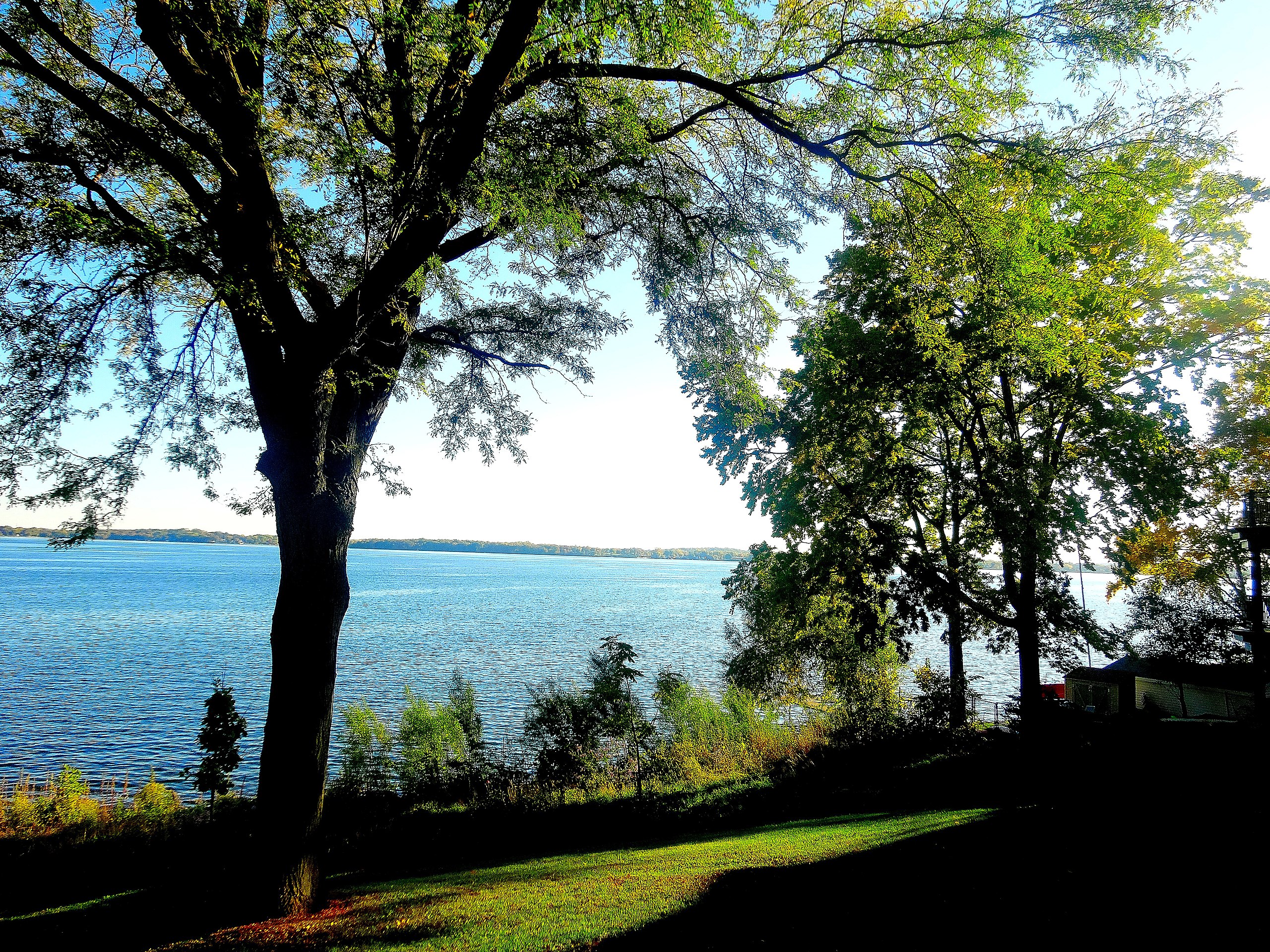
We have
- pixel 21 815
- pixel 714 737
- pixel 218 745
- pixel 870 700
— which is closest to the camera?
pixel 21 815

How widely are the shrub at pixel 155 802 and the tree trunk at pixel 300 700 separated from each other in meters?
7.31

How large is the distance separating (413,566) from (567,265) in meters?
170

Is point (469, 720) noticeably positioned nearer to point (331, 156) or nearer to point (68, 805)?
point (68, 805)

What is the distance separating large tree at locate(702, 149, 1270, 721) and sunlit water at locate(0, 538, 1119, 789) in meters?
9.44

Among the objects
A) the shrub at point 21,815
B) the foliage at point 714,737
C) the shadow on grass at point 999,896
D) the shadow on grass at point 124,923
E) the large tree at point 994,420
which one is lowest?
the foliage at point 714,737

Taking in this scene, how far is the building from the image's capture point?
20156 mm

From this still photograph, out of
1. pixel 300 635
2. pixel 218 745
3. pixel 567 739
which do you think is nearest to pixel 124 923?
pixel 300 635

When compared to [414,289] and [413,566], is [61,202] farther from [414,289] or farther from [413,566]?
[413,566]

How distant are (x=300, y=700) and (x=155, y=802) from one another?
8.58 meters

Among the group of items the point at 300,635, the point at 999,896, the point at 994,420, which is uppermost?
the point at 994,420

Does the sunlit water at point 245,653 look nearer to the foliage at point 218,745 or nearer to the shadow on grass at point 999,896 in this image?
the foliage at point 218,745

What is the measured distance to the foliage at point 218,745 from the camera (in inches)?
444

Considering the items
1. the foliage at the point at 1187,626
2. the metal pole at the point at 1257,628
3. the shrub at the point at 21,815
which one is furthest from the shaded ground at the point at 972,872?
the foliage at the point at 1187,626

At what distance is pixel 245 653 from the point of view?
34.9 metres
